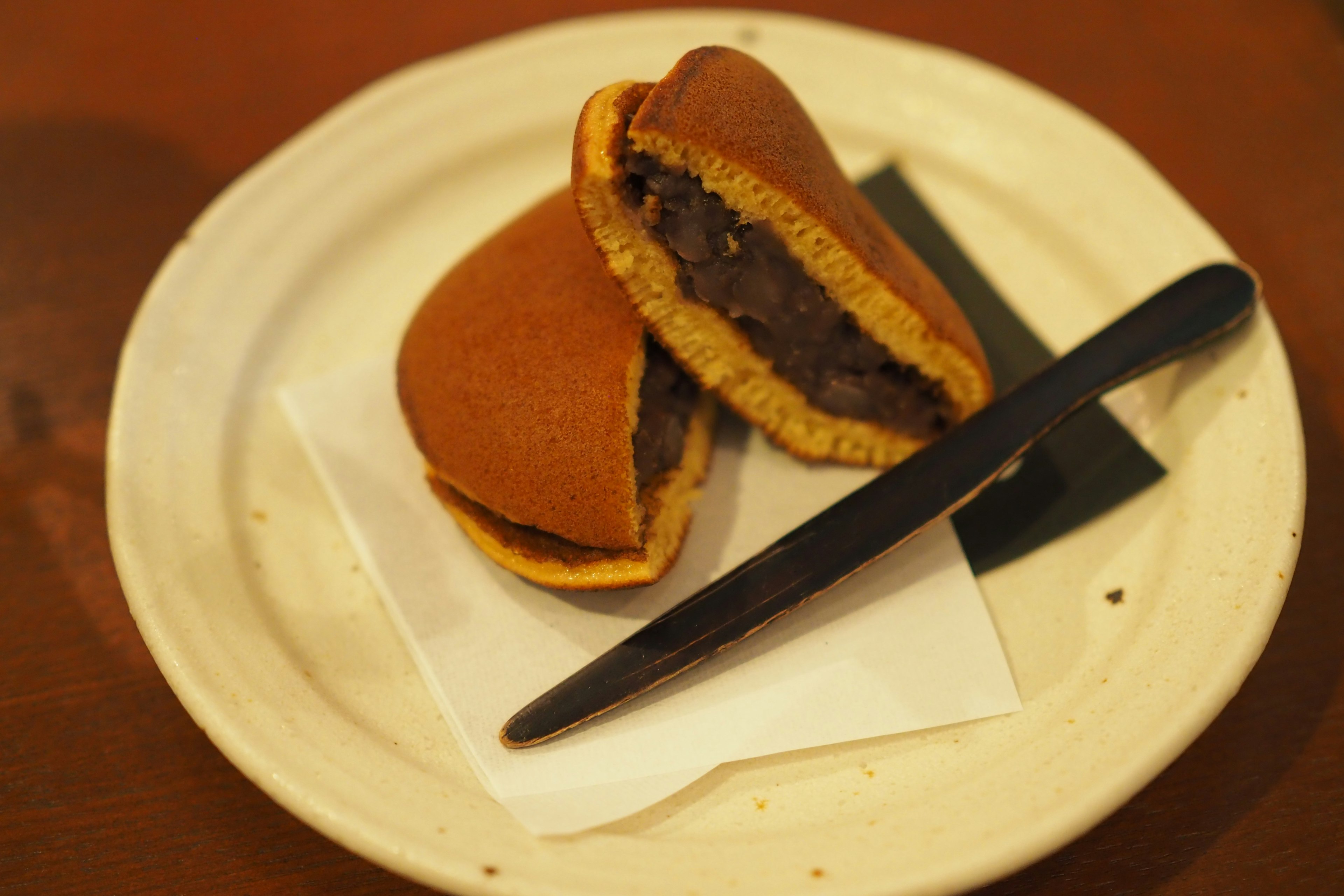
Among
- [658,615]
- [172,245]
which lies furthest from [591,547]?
[172,245]

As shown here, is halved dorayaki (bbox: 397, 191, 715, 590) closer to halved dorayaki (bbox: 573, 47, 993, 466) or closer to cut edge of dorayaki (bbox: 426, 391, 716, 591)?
cut edge of dorayaki (bbox: 426, 391, 716, 591)

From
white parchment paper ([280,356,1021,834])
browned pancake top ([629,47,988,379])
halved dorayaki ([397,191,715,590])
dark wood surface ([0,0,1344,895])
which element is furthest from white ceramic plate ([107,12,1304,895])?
browned pancake top ([629,47,988,379])

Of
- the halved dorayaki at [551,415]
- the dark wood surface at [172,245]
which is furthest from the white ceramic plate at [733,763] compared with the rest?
the halved dorayaki at [551,415]

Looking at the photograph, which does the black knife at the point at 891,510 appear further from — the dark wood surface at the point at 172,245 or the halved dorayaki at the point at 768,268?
the dark wood surface at the point at 172,245

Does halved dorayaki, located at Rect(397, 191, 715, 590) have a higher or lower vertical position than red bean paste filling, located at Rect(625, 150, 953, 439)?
lower

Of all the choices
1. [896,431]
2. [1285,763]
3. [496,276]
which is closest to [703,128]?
[496,276]

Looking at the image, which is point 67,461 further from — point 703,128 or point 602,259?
point 703,128

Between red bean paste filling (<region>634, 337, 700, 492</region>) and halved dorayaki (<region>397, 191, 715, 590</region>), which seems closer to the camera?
halved dorayaki (<region>397, 191, 715, 590</region>)

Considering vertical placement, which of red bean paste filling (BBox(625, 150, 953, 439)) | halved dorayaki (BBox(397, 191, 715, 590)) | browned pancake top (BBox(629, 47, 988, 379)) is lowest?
halved dorayaki (BBox(397, 191, 715, 590))
